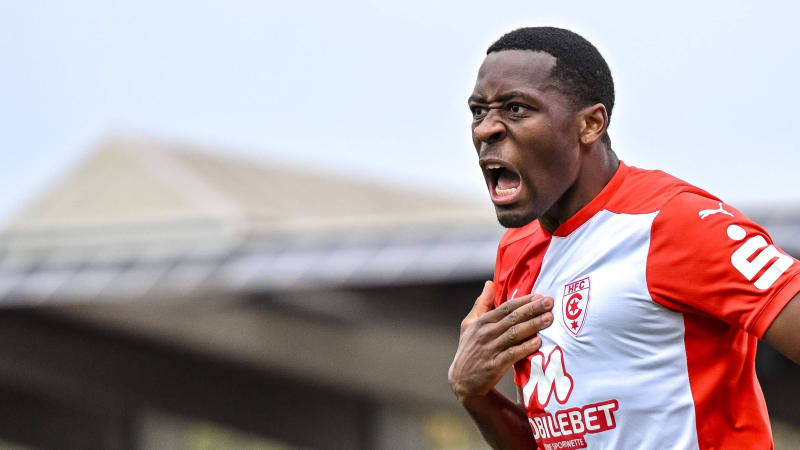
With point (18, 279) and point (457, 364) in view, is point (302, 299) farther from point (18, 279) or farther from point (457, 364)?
point (457, 364)

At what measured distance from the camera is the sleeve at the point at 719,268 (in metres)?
Result: 2.91

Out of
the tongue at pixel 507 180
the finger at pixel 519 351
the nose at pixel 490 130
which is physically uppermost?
the nose at pixel 490 130

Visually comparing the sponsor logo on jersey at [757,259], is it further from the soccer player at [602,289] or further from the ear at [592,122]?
the ear at [592,122]

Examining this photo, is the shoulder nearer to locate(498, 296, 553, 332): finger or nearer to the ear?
the ear

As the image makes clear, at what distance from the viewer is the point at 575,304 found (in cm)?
324

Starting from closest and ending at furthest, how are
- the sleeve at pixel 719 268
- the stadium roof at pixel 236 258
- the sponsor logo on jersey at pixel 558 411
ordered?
1. the sleeve at pixel 719 268
2. the sponsor logo on jersey at pixel 558 411
3. the stadium roof at pixel 236 258

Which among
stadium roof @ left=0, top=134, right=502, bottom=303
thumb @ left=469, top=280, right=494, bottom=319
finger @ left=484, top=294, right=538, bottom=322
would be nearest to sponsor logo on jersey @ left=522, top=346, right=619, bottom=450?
finger @ left=484, top=294, right=538, bottom=322

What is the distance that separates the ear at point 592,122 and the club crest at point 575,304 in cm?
36

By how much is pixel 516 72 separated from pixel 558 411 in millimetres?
860

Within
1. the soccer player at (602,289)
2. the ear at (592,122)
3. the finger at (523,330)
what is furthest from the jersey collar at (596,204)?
the finger at (523,330)

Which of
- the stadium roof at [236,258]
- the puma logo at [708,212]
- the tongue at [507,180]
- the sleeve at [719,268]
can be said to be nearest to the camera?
the sleeve at [719,268]

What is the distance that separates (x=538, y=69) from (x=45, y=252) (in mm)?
17117

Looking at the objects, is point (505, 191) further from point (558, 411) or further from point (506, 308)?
point (558, 411)

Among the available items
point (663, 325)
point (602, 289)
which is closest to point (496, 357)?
point (602, 289)
